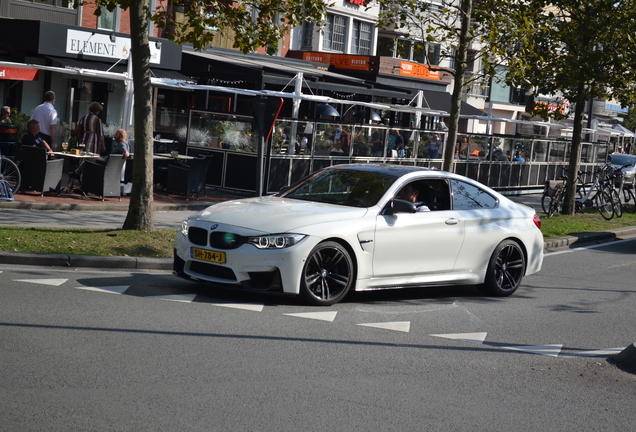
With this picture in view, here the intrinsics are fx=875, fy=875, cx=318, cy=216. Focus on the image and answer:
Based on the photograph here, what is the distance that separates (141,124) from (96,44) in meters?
15.8

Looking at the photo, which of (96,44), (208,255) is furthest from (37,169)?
(96,44)

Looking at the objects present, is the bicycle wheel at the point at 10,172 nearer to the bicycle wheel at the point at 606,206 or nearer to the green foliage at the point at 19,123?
the green foliage at the point at 19,123

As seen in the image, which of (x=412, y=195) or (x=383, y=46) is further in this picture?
(x=383, y=46)

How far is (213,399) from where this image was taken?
17.8 feet

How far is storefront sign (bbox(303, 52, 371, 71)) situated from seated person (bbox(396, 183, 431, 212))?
1245 inches

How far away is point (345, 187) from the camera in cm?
980

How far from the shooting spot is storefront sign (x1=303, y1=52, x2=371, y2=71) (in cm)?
4088

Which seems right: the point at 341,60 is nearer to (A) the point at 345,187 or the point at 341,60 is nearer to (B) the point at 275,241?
(A) the point at 345,187

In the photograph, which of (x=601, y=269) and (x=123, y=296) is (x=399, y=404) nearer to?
(x=123, y=296)

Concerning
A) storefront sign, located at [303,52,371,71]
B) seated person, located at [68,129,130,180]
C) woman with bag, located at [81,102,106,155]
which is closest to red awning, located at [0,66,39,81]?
woman with bag, located at [81,102,106,155]

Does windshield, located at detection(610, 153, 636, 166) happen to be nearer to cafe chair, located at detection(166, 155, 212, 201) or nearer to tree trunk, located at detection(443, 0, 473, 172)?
tree trunk, located at detection(443, 0, 473, 172)

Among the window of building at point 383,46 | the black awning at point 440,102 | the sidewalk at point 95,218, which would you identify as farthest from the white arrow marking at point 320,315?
the window of building at point 383,46

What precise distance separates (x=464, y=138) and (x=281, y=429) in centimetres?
2324

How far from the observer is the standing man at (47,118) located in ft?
57.8
